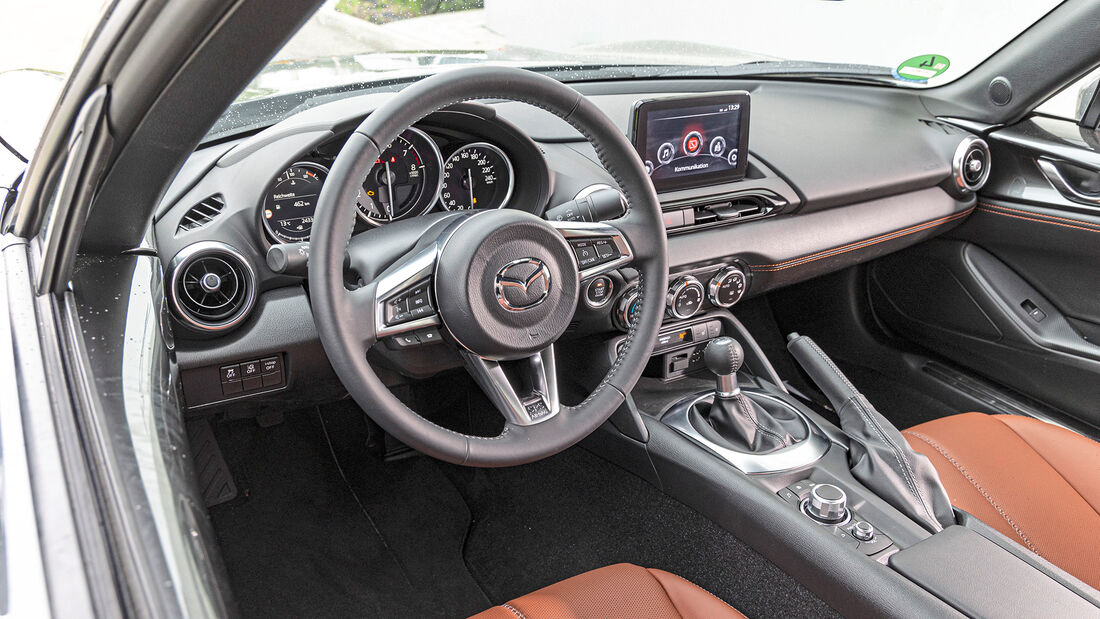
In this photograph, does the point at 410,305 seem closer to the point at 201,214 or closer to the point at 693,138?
the point at 201,214

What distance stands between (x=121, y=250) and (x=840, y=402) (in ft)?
4.82

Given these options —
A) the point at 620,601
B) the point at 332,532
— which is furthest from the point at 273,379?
the point at 620,601

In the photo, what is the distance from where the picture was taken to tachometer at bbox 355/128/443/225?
169 centimetres

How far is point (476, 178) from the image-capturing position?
186 centimetres

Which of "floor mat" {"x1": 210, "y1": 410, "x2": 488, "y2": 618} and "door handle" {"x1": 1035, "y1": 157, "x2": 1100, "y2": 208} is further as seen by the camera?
"door handle" {"x1": 1035, "y1": 157, "x2": 1100, "y2": 208}

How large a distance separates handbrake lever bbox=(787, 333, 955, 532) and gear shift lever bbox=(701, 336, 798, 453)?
0.14 metres

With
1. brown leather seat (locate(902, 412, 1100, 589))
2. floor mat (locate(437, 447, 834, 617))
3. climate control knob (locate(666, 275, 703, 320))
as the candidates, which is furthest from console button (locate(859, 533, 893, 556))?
climate control knob (locate(666, 275, 703, 320))

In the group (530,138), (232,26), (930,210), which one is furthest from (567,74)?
(232,26)

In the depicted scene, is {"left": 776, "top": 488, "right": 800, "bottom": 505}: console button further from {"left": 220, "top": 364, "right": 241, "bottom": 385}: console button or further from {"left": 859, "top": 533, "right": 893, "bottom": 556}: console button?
{"left": 220, "top": 364, "right": 241, "bottom": 385}: console button

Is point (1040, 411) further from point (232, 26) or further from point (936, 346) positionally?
point (232, 26)

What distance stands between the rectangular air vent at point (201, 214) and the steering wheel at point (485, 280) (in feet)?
0.92

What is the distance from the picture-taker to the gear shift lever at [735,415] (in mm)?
1804

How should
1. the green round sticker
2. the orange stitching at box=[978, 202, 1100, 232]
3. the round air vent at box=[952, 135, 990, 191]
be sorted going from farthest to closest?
the green round sticker
the round air vent at box=[952, 135, 990, 191]
the orange stitching at box=[978, 202, 1100, 232]

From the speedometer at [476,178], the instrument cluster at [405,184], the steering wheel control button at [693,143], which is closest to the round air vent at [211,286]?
the instrument cluster at [405,184]
